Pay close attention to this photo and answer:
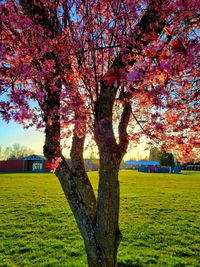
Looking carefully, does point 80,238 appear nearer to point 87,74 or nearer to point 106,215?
point 106,215

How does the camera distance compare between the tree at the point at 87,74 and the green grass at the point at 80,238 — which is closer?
the tree at the point at 87,74

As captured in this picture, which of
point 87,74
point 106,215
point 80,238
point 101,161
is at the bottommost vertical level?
point 80,238

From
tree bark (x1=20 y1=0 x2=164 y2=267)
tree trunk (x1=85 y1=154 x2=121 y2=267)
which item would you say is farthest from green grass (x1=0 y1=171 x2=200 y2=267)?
tree bark (x1=20 y1=0 x2=164 y2=267)

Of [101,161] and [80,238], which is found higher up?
[101,161]

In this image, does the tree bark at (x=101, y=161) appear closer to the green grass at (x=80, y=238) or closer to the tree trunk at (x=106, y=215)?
the tree trunk at (x=106, y=215)

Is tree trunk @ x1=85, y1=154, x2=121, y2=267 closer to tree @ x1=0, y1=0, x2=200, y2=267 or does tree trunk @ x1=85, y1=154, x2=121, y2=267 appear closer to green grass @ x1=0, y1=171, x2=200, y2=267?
tree @ x1=0, y1=0, x2=200, y2=267

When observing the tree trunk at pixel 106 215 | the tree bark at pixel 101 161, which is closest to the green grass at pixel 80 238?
the tree trunk at pixel 106 215

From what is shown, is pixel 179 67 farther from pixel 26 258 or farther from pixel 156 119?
pixel 26 258

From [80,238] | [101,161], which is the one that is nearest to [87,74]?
[101,161]

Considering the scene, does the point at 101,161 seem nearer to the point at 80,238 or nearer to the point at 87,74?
the point at 87,74

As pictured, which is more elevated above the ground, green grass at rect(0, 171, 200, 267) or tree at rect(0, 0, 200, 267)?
tree at rect(0, 0, 200, 267)

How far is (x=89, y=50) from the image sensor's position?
4.51 metres

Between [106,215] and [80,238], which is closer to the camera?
[106,215]

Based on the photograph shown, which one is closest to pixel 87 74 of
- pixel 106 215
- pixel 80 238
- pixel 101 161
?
pixel 101 161
